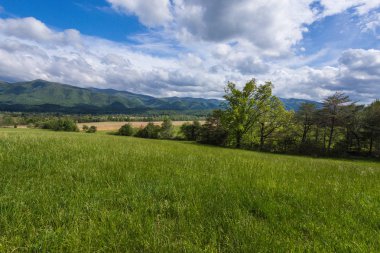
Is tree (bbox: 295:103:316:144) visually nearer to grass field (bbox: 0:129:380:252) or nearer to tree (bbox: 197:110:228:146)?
tree (bbox: 197:110:228:146)

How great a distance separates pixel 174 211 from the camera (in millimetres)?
3084

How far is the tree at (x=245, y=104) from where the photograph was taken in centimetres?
4053

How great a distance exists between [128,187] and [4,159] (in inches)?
142

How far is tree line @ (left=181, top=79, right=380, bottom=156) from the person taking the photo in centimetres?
4119

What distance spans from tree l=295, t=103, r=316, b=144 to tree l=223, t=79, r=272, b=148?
693 inches

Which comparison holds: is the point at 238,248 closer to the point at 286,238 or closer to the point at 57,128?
the point at 286,238

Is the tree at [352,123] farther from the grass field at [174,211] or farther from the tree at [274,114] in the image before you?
the grass field at [174,211]

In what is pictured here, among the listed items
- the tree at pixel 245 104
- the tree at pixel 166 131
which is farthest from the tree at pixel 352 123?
the tree at pixel 166 131

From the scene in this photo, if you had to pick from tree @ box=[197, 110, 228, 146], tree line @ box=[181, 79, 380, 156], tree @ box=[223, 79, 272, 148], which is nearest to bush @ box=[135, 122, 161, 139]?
tree @ box=[197, 110, 228, 146]

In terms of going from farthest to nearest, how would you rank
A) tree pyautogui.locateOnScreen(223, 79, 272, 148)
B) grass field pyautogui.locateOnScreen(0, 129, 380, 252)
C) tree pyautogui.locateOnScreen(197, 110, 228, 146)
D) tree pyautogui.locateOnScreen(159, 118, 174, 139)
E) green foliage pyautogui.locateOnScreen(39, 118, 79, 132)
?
green foliage pyautogui.locateOnScreen(39, 118, 79, 132) < tree pyautogui.locateOnScreen(159, 118, 174, 139) < tree pyautogui.locateOnScreen(197, 110, 228, 146) < tree pyautogui.locateOnScreen(223, 79, 272, 148) < grass field pyautogui.locateOnScreen(0, 129, 380, 252)

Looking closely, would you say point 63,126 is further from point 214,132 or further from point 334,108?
point 334,108

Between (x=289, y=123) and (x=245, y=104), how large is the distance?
14218 millimetres

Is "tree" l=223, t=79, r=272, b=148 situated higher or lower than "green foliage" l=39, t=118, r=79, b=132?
higher

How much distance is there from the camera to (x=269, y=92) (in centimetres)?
4112
